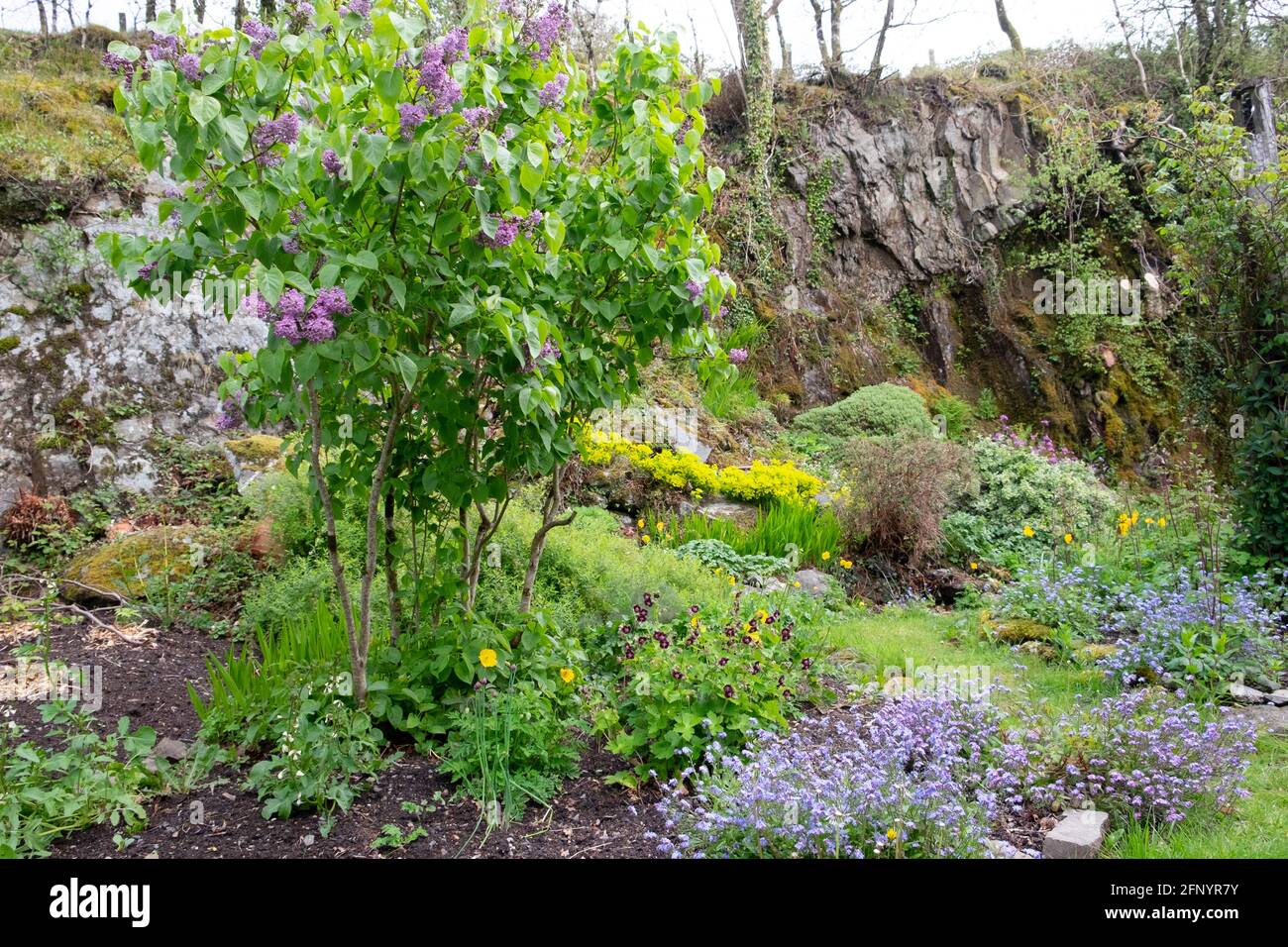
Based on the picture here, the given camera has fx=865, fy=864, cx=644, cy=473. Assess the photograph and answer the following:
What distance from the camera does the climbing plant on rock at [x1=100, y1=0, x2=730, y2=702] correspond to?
7.44 feet

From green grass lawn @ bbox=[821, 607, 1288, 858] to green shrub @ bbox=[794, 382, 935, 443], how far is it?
374 cm

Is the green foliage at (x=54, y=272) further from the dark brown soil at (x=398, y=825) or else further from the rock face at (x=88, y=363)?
the dark brown soil at (x=398, y=825)

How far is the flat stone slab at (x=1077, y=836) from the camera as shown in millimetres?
2746

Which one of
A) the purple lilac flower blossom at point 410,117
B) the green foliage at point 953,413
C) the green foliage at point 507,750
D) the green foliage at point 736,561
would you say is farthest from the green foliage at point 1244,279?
the purple lilac flower blossom at point 410,117

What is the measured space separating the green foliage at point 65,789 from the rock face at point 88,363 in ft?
13.0

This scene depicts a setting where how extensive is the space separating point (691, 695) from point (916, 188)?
10876 mm

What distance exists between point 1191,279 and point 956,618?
288 centimetres

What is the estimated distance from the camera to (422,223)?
8.40 ft

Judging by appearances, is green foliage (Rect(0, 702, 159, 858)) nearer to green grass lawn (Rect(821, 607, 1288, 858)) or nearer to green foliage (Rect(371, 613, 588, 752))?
green foliage (Rect(371, 613, 588, 752))

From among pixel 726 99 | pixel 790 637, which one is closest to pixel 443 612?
pixel 790 637

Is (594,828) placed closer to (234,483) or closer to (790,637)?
(790,637)

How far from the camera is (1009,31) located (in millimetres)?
14805

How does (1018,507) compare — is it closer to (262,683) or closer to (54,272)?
(262,683)
